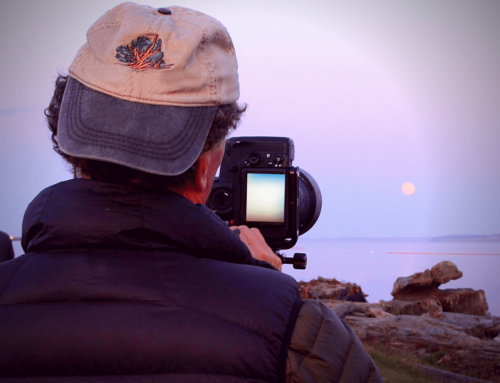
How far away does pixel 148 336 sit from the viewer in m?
0.81

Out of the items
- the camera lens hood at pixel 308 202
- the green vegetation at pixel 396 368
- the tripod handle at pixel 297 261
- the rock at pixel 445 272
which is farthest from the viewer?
the rock at pixel 445 272

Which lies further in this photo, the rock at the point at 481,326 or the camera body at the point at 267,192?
the rock at the point at 481,326

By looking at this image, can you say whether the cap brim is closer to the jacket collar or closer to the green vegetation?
the jacket collar

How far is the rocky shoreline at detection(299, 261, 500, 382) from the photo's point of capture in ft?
18.4

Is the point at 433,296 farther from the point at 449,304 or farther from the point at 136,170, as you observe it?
the point at 136,170

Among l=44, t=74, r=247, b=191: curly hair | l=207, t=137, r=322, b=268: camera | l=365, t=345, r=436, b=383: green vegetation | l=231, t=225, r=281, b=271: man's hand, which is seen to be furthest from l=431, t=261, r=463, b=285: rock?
l=44, t=74, r=247, b=191: curly hair

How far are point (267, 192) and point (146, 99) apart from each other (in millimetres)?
1258

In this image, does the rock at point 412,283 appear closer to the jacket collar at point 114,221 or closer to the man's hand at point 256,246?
the man's hand at point 256,246

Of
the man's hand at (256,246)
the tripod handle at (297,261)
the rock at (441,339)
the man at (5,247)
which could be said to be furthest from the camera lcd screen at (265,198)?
the rock at (441,339)

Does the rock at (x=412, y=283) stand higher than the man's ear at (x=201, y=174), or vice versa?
the man's ear at (x=201, y=174)

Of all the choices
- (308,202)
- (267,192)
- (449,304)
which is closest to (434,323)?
(449,304)

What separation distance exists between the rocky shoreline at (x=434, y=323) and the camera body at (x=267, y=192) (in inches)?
171

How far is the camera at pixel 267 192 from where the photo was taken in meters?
2.12

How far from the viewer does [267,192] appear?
85.8 inches
